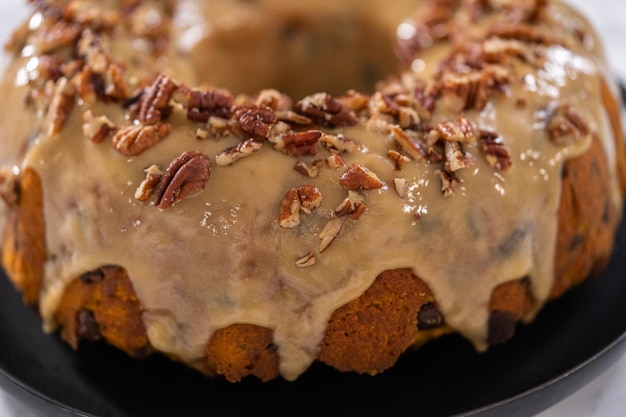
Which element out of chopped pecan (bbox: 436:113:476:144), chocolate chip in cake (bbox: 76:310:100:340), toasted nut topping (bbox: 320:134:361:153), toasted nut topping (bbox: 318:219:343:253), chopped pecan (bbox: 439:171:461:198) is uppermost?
toasted nut topping (bbox: 320:134:361:153)

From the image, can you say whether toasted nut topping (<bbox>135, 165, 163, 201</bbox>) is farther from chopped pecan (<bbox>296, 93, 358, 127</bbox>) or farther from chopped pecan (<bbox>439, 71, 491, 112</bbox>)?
chopped pecan (<bbox>439, 71, 491, 112</bbox>)

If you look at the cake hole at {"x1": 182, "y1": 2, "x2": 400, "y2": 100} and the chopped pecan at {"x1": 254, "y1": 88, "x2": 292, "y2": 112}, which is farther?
the cake hole at {"x1": 182, "y1": 2, "x2": 400, "y2": 100}

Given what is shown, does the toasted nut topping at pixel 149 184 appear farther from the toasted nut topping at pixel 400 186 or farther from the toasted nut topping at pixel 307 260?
the toasted nut topping at pixel 400 186

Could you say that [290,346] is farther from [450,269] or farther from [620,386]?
[620,386]

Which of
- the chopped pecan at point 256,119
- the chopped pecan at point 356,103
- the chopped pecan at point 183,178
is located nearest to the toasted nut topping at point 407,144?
the chopped pecan at point 356,103

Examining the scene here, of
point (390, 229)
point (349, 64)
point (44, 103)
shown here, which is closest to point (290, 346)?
point (390, 229)

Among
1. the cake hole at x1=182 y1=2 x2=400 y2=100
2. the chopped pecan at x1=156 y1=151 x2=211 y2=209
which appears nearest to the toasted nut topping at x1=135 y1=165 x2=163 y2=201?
the chopped pecan at x1=156 y1=151 x2=211 y2=209
